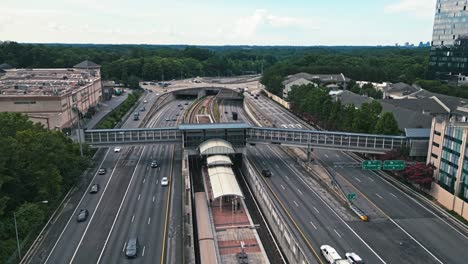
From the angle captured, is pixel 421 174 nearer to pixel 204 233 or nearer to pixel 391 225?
pixel 391 225

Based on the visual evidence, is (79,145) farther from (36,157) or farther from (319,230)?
(319,230)

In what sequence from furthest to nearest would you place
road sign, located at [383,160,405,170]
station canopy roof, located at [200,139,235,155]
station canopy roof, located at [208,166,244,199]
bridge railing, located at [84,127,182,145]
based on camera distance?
bridge railing, located at [84,127,182,145] < station canopy roof, located at [200,139,235,155] < road sign, located at [383,160,405,170] < station canopy roof, located at [208,166,244,199]

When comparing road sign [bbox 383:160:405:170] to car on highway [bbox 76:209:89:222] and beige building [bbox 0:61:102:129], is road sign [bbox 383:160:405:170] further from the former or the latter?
beige building [bbox 0:61:102:129]

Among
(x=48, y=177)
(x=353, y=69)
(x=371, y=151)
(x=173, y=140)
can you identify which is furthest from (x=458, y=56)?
(x=48, y=177)

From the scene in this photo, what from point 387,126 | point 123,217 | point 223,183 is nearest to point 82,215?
point 123,217

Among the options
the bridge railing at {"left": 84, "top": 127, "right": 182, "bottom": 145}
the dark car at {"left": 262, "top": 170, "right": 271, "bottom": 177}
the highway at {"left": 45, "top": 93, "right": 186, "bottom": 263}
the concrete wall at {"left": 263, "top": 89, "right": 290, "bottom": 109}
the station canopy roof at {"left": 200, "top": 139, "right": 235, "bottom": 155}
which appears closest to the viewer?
the highway at {"left": 45, "top": 93, "right": 186, "bottom": 263}

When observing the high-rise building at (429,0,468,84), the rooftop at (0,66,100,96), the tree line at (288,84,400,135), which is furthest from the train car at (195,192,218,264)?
the high-rise building at (429,0,468,84)
